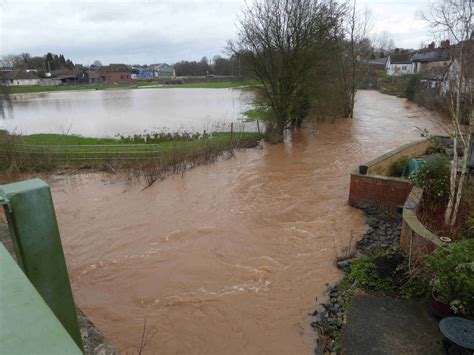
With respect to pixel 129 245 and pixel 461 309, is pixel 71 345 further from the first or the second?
pixel 129 245

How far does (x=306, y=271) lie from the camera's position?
7.49m

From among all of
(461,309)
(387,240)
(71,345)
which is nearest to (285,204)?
(387,240)

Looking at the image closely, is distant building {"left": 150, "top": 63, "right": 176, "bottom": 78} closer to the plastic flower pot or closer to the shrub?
the plastic flower pot

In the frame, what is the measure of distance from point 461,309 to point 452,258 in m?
0.68

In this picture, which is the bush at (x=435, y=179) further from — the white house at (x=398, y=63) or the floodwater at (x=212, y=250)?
the white house at (x=398, y=63)

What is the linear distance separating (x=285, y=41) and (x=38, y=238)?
19716 mm

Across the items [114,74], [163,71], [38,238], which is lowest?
[38,238]

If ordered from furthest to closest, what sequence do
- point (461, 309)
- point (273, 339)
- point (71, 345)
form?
point (273, 339) → point (461, 309) → point (71, 345)

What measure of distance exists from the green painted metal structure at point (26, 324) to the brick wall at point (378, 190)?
9.67 m

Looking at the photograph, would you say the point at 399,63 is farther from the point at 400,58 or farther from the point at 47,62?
the point at 47,62

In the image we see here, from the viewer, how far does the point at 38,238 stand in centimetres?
200

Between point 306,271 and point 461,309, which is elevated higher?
point 461,309

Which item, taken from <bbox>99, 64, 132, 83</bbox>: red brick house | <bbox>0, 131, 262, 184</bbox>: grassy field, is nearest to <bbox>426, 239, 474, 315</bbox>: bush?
<bbox>0, 131, 262, 184</bbox>: grassy field

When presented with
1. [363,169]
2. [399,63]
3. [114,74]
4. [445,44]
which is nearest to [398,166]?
[363,169]
